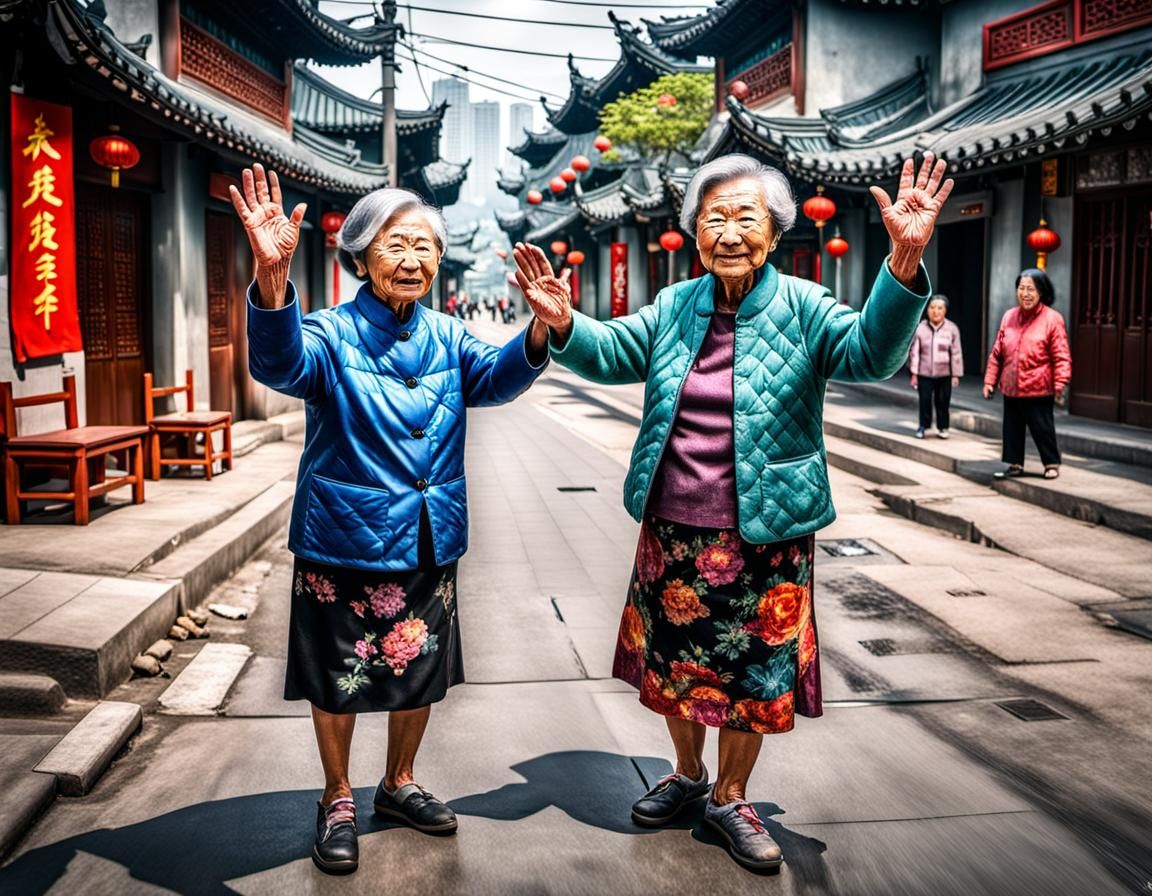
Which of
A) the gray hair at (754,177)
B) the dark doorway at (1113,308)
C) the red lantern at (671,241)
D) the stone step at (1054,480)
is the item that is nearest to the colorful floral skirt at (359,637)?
the gray hair at (754,177)

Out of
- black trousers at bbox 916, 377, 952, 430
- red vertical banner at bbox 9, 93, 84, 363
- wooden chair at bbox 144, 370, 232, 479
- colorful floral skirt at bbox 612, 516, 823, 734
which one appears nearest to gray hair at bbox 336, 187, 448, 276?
colorful floral skirt at bbox 612, 516, 823, 734

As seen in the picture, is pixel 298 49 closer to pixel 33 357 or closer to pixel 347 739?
pixel 33 357

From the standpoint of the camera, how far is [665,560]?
3.44m

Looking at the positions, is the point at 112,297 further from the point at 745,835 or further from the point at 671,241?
the point at 671,241

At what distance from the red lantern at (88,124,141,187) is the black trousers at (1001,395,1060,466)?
302 inches

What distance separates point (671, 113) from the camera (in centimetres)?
2995

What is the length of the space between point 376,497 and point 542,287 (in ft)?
→ 2.54

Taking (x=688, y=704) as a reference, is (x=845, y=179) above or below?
above

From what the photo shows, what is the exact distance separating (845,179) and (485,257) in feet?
380

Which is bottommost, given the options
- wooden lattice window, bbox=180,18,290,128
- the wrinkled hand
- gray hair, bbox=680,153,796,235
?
the wrinkled hand

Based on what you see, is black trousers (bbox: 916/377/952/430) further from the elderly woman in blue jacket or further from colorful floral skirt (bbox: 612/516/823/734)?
the elderly woman in blue jacket

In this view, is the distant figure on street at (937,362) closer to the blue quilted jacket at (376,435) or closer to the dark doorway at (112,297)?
the dark doorway at (112,297)

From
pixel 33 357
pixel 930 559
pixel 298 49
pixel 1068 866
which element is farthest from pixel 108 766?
pixel 298 49

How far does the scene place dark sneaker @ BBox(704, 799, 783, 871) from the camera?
10.7 feet
